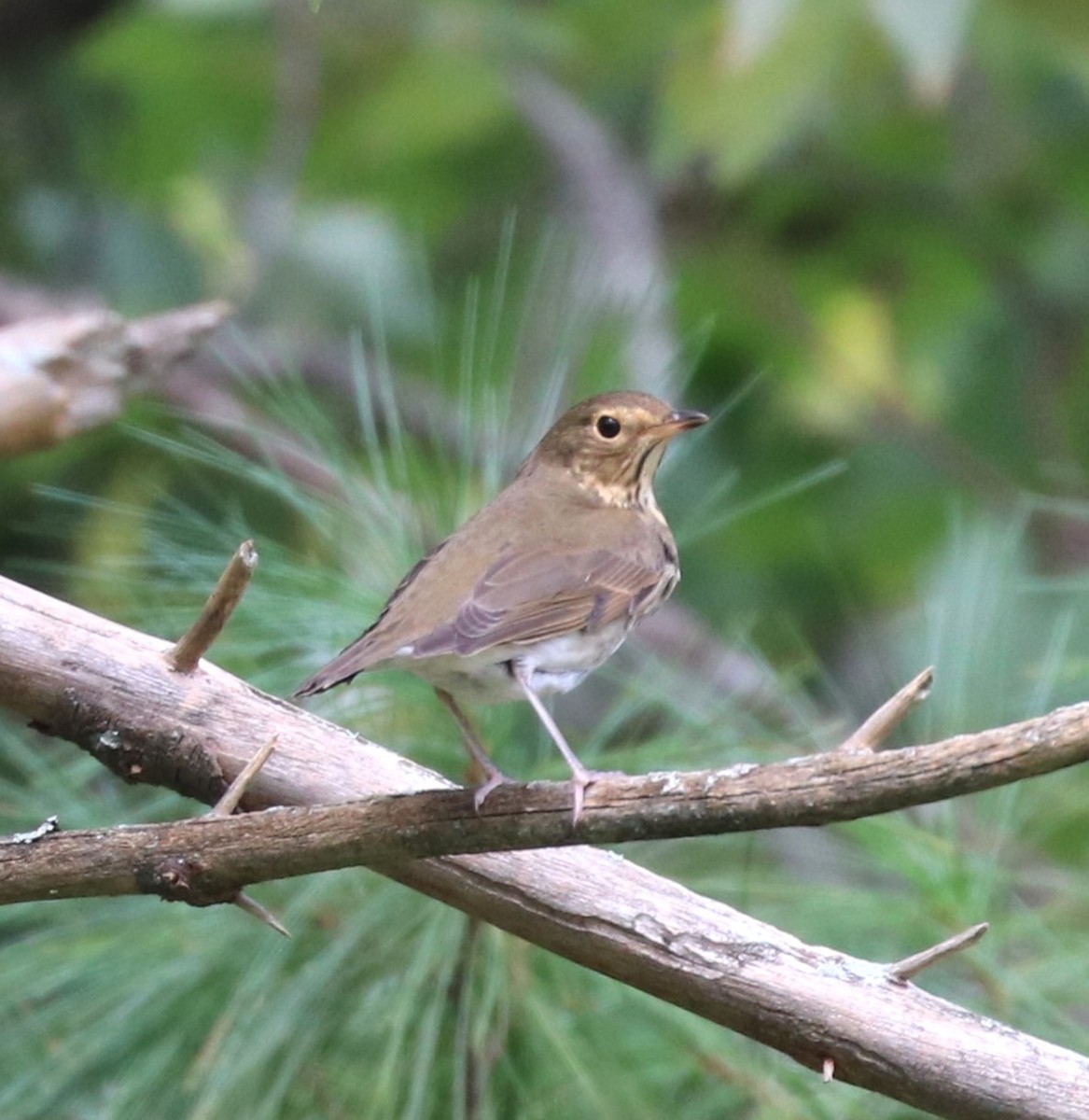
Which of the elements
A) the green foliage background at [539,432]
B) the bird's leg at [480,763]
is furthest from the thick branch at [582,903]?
the green foliage background at [539,432]

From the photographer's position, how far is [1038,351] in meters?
6.14

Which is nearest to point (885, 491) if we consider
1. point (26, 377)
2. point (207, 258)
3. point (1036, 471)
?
point (1036, 471)

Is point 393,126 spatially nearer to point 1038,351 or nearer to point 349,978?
point 1038,351

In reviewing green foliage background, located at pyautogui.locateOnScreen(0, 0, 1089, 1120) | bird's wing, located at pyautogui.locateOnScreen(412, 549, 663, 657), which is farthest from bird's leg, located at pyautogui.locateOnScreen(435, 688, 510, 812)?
green foliage background, located at pyautogui.locateOnScreen(0, 0, 1089, 1120)

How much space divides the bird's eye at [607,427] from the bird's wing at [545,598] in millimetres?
440

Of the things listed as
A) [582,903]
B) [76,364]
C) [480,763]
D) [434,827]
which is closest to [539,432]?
[76,364]

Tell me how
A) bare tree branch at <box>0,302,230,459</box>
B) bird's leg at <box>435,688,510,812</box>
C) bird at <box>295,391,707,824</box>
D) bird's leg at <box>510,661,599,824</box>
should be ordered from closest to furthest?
bird's leg at <box>510,661,599,824</box> < bird's leg at <box>435,688,510,812</box> < bird at <box>295,391,707,824</box> < bare tree branch at <box>0,302,230,459</box>

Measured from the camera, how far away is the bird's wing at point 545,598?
2365mm

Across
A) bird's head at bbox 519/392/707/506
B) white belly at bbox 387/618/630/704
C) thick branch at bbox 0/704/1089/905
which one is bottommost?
thick branch at bbox 0/704/1089/905

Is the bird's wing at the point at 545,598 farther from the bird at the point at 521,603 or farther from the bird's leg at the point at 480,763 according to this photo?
the bird's leg at the point at 480,763

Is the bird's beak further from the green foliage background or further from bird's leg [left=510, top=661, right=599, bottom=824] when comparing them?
bird's leg [left=510, top=661, right=599, bottom=824]

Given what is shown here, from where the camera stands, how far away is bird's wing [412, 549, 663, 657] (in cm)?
237

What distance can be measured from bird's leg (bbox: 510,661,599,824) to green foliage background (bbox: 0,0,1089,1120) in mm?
574

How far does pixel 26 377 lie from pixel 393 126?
2.45 m
